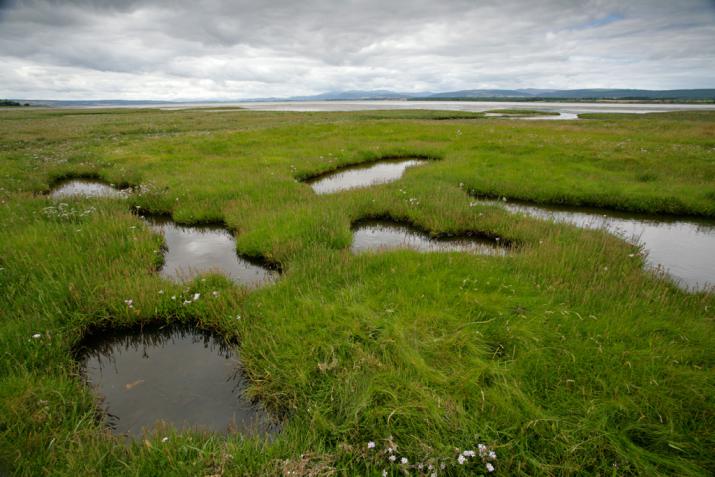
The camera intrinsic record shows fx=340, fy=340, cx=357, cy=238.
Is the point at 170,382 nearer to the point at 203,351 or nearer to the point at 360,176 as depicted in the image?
the point at 203,351

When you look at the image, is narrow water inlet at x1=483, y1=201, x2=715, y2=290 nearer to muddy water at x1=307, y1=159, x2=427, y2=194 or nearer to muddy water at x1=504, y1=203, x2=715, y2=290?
muddy water at x1=504, y1=203, x2=715, y2=290

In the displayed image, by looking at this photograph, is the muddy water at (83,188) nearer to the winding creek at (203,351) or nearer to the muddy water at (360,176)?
the winding creek at (203,351)

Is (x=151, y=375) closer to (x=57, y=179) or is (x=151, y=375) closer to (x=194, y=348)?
(x=194, y=348)

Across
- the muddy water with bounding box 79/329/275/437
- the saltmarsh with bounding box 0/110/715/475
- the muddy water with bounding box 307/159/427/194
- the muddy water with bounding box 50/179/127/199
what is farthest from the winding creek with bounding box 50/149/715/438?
the muddy water with bounding box 50/179/127/199

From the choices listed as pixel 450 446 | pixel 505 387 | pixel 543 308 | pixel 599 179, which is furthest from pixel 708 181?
pixel 450 446

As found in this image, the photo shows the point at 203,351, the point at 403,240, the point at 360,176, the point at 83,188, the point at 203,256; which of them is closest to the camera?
the point at 203,351

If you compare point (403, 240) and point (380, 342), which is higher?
point (403, 240)

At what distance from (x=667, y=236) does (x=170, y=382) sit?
47.1ft

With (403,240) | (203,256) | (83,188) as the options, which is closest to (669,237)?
(403,240)

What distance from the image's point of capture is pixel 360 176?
62.7 ft

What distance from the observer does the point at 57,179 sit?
1811cm

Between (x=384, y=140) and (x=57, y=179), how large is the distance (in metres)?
22.2

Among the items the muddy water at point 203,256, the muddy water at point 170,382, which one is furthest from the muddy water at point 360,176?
the muddy water at point 170,382

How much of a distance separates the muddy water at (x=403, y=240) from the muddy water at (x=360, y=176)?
4.51m
